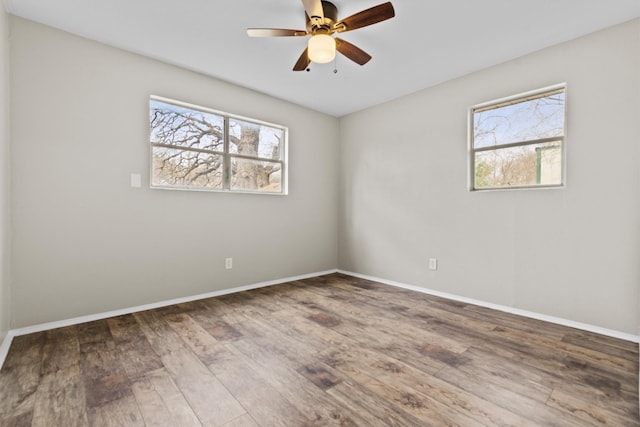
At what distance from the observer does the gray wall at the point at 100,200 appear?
93.4 inches

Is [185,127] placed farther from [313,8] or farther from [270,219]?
[313,8]

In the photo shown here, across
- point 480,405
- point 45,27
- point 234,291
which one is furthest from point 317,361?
point 45,27

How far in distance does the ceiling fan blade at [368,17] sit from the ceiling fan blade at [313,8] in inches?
7.6

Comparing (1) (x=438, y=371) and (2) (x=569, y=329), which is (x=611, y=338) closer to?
(2) (x=569, y=329)

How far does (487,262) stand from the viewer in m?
3.10

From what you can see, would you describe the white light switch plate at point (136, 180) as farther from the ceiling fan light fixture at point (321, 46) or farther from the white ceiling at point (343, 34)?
the ceiling fan light fixture at point (321, 46)

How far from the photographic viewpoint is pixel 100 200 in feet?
8.77

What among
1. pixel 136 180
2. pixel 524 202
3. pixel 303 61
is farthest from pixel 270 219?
pixel 524 202

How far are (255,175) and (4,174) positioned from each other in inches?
90.6

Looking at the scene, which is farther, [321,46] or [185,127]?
[185,127]

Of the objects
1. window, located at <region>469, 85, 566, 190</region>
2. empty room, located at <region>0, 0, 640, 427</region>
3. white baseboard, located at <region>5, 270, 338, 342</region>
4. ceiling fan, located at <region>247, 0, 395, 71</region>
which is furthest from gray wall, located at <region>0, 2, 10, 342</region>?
window, located at <region>469, 85, 566, 190</region>

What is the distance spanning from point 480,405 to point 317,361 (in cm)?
96

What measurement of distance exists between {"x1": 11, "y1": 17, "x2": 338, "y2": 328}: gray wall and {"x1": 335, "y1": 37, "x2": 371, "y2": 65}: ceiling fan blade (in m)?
1.73

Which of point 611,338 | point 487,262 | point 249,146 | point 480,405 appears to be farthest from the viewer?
point 249,146
